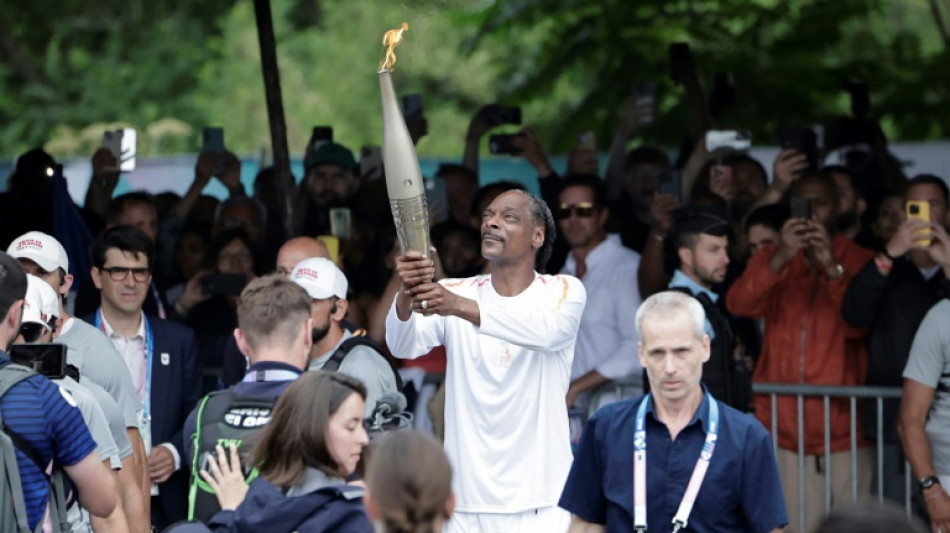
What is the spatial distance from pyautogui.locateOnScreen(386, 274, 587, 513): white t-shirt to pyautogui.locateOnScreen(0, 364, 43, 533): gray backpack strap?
1.60m

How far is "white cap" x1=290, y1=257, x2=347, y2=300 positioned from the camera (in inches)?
276

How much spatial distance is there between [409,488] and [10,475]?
1.88m

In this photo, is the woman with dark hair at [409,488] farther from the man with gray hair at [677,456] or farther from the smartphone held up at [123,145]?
the smartphone held up at [123,145]

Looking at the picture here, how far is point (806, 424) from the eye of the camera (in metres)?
8.90

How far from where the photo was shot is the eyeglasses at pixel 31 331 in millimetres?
6152

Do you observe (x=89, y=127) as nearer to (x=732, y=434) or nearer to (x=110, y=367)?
(x=110, y=367)

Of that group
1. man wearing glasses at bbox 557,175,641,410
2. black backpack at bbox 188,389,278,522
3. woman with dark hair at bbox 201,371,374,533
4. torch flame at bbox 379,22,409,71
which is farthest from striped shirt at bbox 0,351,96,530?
man wearing glasses at bbox 557,175,641,410

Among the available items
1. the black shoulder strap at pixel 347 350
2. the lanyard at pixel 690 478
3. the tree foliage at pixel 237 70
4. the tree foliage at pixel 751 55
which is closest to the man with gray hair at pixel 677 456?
the lanyard at pixel 690 478

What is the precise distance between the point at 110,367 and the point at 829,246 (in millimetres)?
3953

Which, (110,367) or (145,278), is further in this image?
(145,278)

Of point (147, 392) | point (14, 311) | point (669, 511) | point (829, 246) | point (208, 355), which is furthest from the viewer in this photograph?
point (208, 355)

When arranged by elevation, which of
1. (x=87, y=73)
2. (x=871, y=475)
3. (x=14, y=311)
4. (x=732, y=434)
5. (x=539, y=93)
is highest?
(x=87, y=73)

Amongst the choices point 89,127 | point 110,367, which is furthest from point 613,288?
point 89,127

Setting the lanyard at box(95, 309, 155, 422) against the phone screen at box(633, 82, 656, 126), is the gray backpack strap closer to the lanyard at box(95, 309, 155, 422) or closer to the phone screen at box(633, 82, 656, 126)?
the lanyard at box(95, 309, 155, 422)
